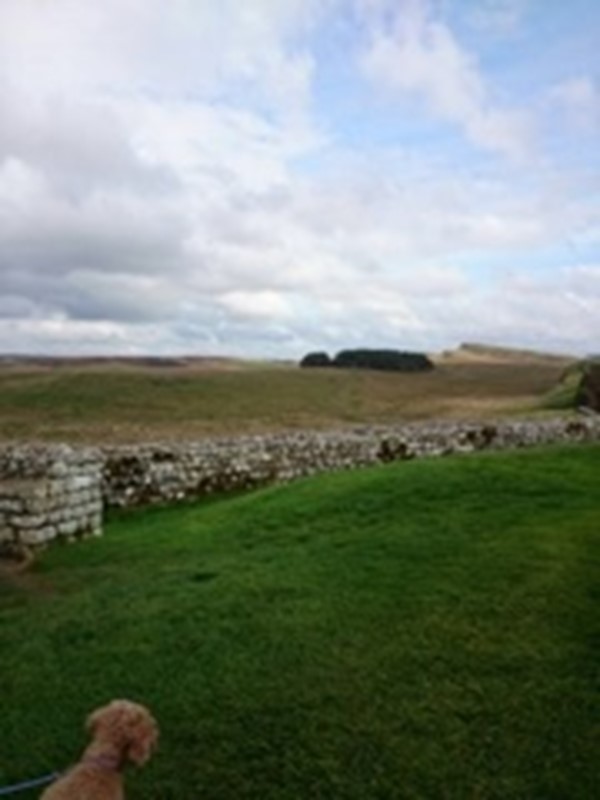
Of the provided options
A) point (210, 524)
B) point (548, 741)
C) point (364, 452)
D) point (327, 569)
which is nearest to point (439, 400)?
point (364, 452)

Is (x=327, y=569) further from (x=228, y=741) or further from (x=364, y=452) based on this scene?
(x=364, y=452)

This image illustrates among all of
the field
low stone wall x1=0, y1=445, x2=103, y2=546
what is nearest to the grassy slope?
the field

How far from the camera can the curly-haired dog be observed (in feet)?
18.7

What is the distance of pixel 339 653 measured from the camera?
10.2 meters

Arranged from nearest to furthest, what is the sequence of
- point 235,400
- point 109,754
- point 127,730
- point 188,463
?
point 109,754 < point 127,730 < point 188,463 < point 235,400

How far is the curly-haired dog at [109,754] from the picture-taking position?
5.70 metres

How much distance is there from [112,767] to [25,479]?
14200 millimetres

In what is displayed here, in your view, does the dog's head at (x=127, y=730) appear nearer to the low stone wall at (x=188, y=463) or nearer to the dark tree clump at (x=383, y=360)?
the low stone wall at (x=188, y=463)

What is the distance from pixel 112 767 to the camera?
5914 millimetres

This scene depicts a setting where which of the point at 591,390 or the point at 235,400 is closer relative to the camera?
the point at 591,390

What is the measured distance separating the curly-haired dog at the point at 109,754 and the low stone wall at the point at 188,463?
12110mm

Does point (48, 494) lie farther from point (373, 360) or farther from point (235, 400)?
point (373, 360)

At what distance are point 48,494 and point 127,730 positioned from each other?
12730 mm

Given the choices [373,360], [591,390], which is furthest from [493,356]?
[591,390]
